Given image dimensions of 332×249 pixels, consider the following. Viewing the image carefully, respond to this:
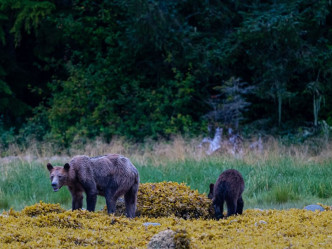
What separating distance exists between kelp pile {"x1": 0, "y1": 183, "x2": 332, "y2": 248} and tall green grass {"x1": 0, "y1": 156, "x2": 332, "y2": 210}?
2.98 m

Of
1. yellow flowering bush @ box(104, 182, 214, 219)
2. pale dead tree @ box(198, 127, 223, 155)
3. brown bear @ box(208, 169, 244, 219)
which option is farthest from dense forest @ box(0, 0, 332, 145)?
brown bear @ box(208, 169, 244, 219)

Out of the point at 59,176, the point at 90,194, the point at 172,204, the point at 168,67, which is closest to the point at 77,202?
the point at 90,194

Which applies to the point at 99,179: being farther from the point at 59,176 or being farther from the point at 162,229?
the point at 162,229

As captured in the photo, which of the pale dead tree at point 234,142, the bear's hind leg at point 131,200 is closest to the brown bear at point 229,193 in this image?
the bear's hind leg at point 131,200

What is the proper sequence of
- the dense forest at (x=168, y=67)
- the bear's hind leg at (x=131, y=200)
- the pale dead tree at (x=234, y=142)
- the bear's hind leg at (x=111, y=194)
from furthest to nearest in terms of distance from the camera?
the dense forest at (x=168, y=67) → the pale dead tree at (x=234, y=142) → the bear's hind leg at (x=131, y=200) → the bear's hind leg at (x=111, y=194)

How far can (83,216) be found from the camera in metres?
8.52

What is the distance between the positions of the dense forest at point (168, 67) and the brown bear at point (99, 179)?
1405cm

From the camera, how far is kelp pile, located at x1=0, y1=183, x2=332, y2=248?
697 centimetres

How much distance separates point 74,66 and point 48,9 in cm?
297

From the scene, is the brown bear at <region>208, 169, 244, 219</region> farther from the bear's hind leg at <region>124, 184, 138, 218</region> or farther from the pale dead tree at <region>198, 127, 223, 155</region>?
the pale dead tree at <region>198, 127, 223, 155</region>

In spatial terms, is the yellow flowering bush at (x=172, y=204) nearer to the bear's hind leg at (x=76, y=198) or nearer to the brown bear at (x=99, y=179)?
the brown bear at (x=99, y=179)

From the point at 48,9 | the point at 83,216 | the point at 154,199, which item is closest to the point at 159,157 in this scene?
the point at 154,199

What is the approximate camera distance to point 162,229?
802 centimetres

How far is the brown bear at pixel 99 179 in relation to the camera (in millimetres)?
9102
